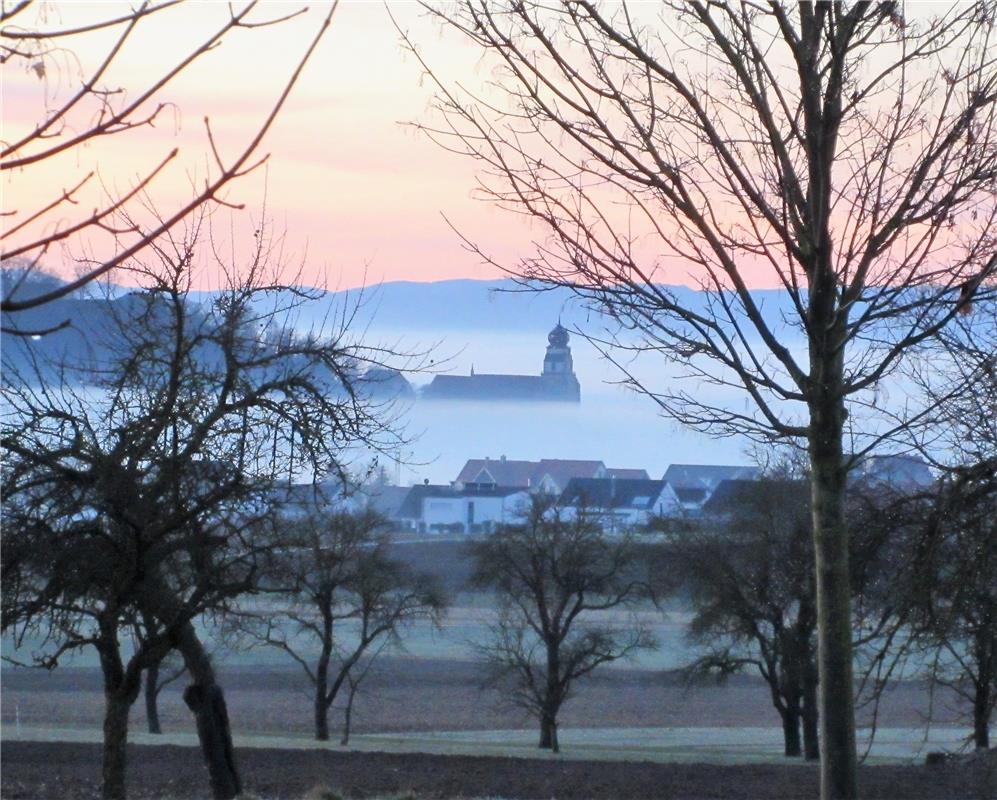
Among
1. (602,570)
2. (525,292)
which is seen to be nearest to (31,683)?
(602,570)

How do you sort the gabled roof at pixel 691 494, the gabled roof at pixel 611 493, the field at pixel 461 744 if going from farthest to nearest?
the gabled roof at pixel 691 494, the gabled roof at pixel 611 493, the field at pixel 461 744

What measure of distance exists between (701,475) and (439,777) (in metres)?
22.1

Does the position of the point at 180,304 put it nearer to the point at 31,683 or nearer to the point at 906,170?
the point at 906,170

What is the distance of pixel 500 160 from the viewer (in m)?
5.99

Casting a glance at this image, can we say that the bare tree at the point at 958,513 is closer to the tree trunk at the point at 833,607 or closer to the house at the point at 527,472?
the tree trunk at the point at 833,607

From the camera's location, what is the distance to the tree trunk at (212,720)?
11.3 metres

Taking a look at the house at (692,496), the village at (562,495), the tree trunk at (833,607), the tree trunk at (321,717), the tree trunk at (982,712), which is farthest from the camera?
the house at (692,496)

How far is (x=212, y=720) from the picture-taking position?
11555 millimetres

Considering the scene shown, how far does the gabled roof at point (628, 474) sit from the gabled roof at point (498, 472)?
3134mm

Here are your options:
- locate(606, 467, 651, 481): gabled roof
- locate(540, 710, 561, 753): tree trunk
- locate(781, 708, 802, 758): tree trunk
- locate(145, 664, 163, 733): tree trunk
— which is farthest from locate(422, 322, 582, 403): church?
locate(606, 467, 651, 481): gabled roof

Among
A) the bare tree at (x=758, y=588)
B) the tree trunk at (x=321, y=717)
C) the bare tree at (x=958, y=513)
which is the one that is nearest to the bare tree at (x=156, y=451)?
the bare tree at (x=958, y=513)

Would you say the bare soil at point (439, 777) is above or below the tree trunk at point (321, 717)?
above

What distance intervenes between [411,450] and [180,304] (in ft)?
8.52

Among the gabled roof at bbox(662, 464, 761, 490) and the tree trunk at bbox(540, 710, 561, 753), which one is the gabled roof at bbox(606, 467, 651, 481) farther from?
the tree trunk at bbox(540, 710, 561, 753)
